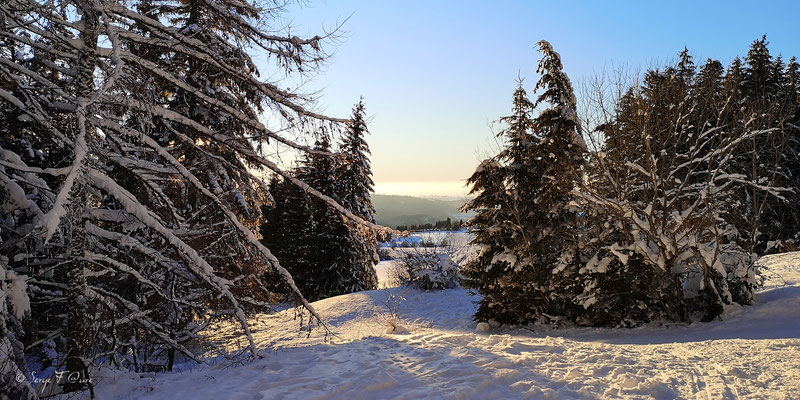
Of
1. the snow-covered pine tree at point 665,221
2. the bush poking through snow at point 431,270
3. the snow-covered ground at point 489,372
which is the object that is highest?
the snow-covered pine tree at point 665,221

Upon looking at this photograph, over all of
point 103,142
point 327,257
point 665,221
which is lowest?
point 327,257

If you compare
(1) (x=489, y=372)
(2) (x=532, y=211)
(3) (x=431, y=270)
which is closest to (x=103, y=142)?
(1) (x=489, y=372)

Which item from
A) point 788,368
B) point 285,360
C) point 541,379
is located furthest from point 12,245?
point 788,368

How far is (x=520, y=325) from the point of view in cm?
1266

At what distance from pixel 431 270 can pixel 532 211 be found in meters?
8.77

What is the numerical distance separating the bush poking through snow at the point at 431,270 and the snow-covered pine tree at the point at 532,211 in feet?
23.5

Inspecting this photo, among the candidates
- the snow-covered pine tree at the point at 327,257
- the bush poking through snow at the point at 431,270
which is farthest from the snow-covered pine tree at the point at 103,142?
the snow-covered pine tree at the point at 327,257

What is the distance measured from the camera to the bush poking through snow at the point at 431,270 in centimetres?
2012

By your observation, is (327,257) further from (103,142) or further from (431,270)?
(103,142)

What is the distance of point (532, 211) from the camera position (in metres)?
12.4

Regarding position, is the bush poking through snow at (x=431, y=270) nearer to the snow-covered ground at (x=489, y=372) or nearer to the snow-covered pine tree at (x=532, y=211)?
the snow-covered pine tree at (x=532, y=211)

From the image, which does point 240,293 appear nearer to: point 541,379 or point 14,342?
point 14,342

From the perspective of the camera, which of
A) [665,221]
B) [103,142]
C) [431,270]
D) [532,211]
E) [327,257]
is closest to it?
[103,142]

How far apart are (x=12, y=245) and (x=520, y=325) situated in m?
11.7
